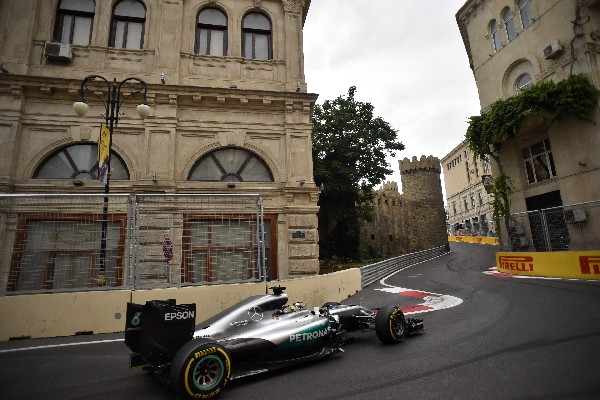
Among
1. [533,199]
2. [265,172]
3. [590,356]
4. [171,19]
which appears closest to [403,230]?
[533,199]

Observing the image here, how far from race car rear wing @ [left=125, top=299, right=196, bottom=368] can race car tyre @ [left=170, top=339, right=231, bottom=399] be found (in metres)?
0.19

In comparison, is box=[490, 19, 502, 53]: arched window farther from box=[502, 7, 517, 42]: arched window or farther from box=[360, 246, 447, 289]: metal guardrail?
box=[360, 246, 447, 289]: metal guardrail

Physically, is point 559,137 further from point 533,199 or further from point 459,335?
point 459,335

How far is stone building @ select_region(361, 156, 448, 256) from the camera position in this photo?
110ft

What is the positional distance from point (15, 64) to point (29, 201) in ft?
22.9

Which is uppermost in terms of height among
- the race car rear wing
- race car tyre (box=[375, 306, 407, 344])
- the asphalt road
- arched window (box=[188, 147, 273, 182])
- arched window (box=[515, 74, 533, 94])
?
arched window (box=[515, 74, 533, 94])

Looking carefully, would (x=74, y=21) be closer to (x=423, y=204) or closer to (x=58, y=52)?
(x=58, y=52)

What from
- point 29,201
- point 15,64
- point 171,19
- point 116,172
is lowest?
point 29,201

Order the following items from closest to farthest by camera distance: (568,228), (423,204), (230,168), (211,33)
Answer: (230,168), (568,228), (211,33), (423,204)

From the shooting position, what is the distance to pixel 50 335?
629 centimetres

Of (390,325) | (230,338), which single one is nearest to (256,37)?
(390,325)

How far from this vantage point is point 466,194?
59.5 metres

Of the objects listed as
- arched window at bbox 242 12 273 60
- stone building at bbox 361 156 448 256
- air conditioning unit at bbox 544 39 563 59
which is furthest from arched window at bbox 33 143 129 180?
stone building at bbox 361 156 448 256

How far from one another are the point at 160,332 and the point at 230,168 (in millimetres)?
9002
